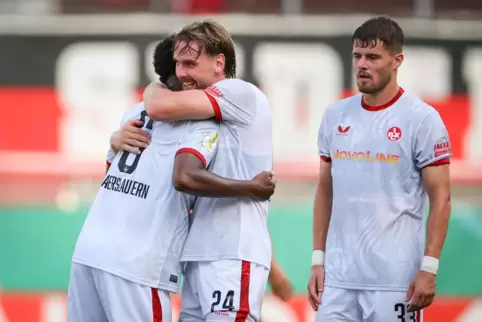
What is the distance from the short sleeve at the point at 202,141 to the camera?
3934mm

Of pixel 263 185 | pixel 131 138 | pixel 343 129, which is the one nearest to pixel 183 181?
pixel 263 185

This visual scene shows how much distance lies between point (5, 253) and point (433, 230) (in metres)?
5.93

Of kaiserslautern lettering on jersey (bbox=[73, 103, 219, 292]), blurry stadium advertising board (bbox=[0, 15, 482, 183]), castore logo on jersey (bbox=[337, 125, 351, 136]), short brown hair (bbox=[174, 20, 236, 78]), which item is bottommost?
kaiserslautern lettering on jersey (bbox=[73, 103, 219, 292])

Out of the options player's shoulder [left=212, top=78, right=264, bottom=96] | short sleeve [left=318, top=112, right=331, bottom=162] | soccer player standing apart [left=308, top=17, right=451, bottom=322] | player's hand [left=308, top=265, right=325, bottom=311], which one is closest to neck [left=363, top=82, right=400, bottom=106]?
soccer player standing apart [left=308, top=17, right=451, bottom=322]

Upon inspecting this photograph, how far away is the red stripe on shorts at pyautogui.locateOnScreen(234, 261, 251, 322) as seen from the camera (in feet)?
12.8

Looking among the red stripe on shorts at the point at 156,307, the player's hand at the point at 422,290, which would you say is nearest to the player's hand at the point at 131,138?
the red stripe on shorts at the point at 156,307

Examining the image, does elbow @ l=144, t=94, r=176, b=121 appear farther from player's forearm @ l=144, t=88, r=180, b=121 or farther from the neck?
the neck

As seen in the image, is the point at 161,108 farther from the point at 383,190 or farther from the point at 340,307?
the point at 340,307

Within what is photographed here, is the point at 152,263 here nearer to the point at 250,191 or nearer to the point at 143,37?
the point at 250,191

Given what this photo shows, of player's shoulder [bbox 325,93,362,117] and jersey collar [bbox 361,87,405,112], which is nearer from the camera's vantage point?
jersey collar [bbox 361,87,405,112]

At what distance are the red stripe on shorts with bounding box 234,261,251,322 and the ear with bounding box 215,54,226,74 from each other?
0.84 metres

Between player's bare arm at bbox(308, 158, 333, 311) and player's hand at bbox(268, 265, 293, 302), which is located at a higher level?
player's bare arm at bbox(308, 158, 333, 311)

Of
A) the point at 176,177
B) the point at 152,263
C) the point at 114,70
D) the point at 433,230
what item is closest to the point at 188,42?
the point at 176,177

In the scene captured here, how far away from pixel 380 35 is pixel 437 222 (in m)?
0.86
